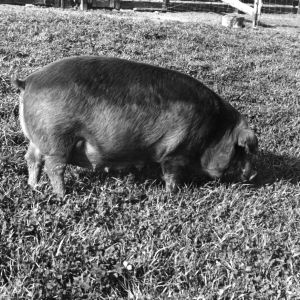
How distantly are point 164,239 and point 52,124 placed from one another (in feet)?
3.72

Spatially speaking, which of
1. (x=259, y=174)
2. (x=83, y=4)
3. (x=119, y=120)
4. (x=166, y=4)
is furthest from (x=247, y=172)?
(x=166, y=4)

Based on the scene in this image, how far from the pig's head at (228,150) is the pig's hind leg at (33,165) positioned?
4.42 feet

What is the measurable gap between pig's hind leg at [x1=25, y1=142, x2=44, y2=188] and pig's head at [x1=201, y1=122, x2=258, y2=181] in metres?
1.35

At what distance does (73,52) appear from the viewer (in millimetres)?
7223

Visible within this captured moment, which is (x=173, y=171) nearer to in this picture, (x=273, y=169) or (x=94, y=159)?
(x=94, y=159)

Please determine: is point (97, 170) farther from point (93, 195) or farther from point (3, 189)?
point (3, 189)

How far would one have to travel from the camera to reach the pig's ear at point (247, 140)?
3.96 metres

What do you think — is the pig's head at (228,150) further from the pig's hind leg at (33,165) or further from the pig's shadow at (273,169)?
the pig's hind leg at (33,165)

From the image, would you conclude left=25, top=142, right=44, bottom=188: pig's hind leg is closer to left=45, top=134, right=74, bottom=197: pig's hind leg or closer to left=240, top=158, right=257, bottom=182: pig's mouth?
left=45, top=134, right=74, bottom=197: pig's hind leg

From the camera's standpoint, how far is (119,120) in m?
3.49

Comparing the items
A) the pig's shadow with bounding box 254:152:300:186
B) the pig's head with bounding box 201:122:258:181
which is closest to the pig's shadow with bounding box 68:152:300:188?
the pig's shadow with bounding box 254:152:300:186

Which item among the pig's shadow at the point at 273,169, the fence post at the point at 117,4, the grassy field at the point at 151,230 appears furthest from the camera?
the fence post at the point at 117,4

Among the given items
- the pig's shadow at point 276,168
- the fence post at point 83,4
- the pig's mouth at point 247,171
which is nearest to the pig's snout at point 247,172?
the pig's mouth at point 247,171

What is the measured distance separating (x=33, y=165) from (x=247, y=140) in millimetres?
1775
